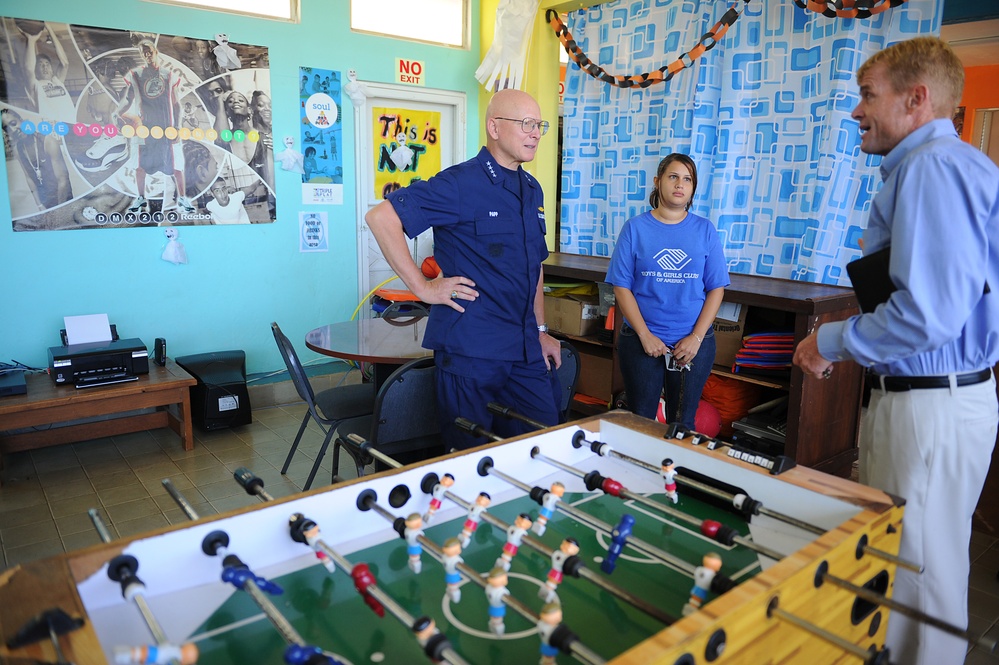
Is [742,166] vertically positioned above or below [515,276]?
above

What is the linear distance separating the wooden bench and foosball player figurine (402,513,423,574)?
312cm

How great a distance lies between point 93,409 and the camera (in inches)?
151

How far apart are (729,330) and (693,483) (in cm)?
226

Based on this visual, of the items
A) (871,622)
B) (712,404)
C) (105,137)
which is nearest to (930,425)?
(871,622)

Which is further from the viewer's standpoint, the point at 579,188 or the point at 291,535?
the point at 579,188

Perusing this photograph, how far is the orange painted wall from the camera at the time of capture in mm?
6996

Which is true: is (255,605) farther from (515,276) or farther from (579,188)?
(579,188)

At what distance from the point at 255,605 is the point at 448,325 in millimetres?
1375

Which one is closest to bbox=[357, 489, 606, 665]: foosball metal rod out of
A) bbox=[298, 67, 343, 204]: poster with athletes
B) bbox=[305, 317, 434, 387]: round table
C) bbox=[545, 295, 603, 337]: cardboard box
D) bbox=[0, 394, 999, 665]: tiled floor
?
bbox=[305, 317, 434, 387]: round table

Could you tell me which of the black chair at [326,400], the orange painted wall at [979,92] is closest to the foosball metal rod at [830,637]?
the black chair at [326,400]

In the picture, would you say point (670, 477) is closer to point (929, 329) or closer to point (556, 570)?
point (556, 570)

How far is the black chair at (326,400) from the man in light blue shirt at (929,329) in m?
2.09

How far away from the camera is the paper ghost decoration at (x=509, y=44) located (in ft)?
16.4

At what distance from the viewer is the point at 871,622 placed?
132 cm
